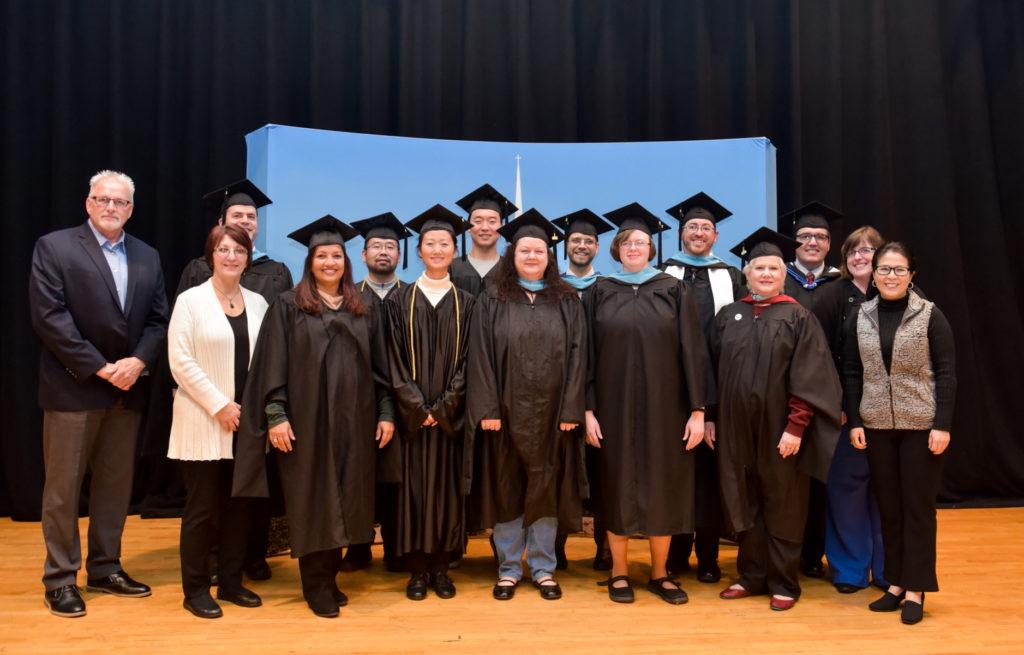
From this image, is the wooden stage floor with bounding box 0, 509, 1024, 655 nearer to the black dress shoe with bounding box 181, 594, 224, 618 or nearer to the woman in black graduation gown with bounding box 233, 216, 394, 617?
the black dress shoe with bounding box 181, 594, 224, 618

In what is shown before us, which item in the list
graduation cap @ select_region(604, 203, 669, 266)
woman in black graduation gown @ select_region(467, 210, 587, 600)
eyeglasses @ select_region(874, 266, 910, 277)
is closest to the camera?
eyeglasses @ select_region(874, 266, 910, 277)

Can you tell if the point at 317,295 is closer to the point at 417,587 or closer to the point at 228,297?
the point at 228,297

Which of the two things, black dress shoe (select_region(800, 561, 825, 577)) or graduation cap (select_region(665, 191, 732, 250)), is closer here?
black dress shoe (select_region(800, 561, 825, 577))

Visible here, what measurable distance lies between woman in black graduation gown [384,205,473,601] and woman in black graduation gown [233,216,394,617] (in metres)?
0.17

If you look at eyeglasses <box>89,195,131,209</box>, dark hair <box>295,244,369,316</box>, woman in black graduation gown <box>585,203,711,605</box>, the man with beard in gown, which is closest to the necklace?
dark hair <box>295,244,369,316</box>

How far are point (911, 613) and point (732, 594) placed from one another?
0.69m

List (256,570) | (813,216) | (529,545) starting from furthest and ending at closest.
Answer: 1. (813,216)
2. (256,570)
3. (529,545)

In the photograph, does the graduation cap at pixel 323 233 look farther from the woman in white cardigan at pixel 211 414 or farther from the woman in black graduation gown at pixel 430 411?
the woman in black graduation gown at pixel 430 411

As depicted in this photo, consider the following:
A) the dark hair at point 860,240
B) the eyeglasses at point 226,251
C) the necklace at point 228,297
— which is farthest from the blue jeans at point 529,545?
the dark hair at point 860,240

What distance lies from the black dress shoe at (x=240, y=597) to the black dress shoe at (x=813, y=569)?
100 inches

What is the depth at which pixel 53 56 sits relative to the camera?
17.1 ft

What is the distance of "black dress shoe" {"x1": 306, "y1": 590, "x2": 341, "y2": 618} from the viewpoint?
10.3 ft

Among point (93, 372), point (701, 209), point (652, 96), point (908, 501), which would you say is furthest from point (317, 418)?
point (652, 96)

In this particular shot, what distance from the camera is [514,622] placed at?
308cm
